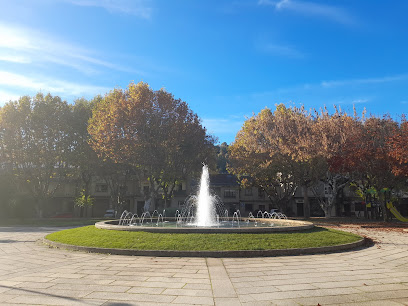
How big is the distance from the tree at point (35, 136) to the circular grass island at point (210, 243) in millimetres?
25949

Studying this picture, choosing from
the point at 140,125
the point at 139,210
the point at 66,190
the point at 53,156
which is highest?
the point at 140,125

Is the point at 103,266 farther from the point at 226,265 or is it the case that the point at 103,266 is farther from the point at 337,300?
the point at 337,300

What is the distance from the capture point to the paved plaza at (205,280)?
592 cm

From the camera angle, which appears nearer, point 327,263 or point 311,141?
point 327,263

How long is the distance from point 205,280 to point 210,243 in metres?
4.28

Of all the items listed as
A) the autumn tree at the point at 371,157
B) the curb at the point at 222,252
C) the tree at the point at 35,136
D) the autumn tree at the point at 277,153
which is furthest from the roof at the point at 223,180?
the curb at the point at 222,252

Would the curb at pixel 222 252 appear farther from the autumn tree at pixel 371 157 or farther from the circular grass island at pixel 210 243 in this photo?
the autumn tree at pixel 371 157

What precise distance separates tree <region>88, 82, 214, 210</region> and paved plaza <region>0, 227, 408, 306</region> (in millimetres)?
20329

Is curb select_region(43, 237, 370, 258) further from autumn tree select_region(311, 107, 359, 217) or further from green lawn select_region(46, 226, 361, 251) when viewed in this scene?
autumn tree select_region(311, 107, 359, 217)

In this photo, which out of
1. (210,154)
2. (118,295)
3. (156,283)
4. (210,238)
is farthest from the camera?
(210,154)

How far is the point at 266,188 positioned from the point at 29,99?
103 ft

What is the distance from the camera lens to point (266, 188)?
36.9 meters

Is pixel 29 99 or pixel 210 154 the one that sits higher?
pixel 29 99

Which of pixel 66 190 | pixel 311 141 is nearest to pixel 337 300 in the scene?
pixel 311 141
